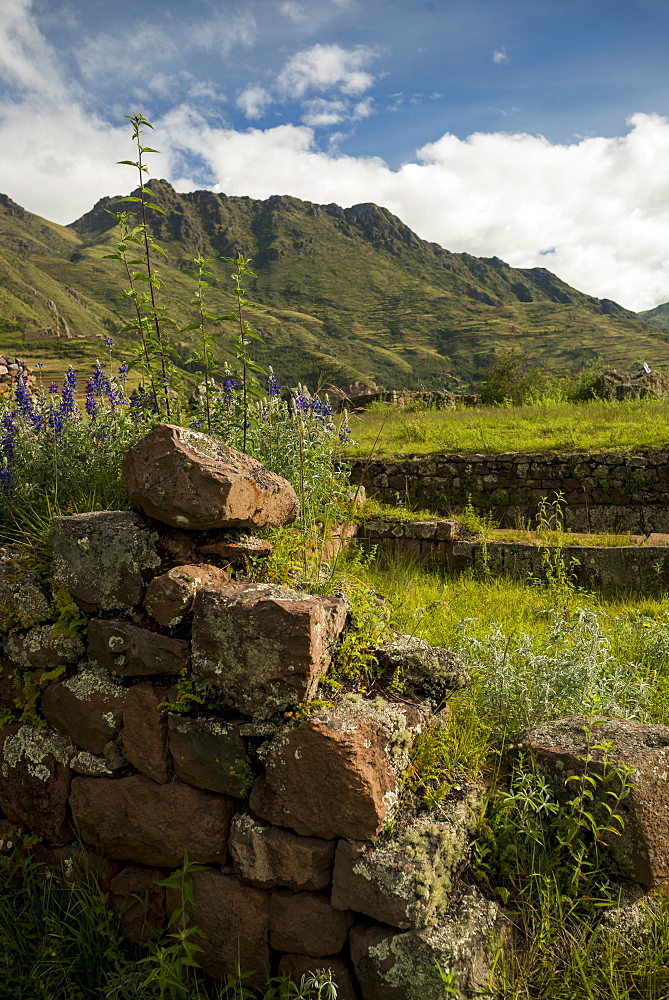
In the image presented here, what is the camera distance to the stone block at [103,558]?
2639 mm

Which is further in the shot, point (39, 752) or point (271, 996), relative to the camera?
point (39, 752)

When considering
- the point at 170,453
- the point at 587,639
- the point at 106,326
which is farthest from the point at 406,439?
the point at 106,326

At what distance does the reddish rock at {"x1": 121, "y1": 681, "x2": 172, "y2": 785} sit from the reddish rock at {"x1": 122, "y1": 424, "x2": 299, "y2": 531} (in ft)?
2.49

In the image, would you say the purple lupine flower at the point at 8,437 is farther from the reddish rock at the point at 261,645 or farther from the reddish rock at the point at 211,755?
the reddish rock at the point at 211,755

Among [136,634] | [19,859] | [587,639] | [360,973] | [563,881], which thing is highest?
[136,634]

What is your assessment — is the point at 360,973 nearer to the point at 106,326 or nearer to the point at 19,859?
the point at 19,859

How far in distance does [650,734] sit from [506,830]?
0.73m

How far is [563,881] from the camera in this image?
2.15m

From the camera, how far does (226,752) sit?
232 cm

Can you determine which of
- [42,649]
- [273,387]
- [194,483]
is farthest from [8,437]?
[273,387]

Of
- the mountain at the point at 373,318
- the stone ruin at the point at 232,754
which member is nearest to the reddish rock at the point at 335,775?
the stone ruin at the point at 232,754

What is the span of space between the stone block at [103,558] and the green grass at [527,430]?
5.77m

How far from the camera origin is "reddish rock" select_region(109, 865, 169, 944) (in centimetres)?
259

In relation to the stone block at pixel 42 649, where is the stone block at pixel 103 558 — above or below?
above
